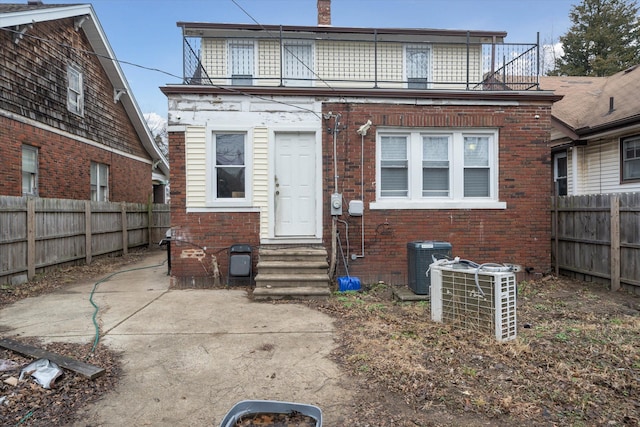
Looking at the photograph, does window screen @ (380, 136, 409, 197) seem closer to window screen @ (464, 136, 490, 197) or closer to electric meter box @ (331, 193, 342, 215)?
electric meter box @ (331, 193, 342, 215)

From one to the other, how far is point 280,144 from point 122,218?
792 centimetres

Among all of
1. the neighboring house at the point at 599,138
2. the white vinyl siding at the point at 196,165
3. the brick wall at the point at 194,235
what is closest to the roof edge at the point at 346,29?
the neighboring house at the point at 599,138

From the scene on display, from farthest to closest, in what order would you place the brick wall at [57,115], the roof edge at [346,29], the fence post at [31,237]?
the roof edge at [346,29] → the brick wall at [57,115] → the fence post at [31,237]

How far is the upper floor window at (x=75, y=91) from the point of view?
11930 mm

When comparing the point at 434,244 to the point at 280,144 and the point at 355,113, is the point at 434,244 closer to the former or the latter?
the point at 355,113

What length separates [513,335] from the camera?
4.50m

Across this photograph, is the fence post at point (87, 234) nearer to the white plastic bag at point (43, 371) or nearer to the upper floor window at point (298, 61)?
the upper floor window at point (298, 61)

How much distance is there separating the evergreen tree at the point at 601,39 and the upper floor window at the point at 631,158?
53.9 feet

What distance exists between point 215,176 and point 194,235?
126cm

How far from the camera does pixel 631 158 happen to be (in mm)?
10438

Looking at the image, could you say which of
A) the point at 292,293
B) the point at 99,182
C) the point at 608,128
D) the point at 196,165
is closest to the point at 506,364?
the point at 292,293

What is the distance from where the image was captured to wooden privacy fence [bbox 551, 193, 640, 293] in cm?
683

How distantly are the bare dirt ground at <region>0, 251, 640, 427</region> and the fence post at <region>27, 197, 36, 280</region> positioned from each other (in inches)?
184

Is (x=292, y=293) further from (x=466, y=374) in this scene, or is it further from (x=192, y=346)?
(x=466, y=374)
